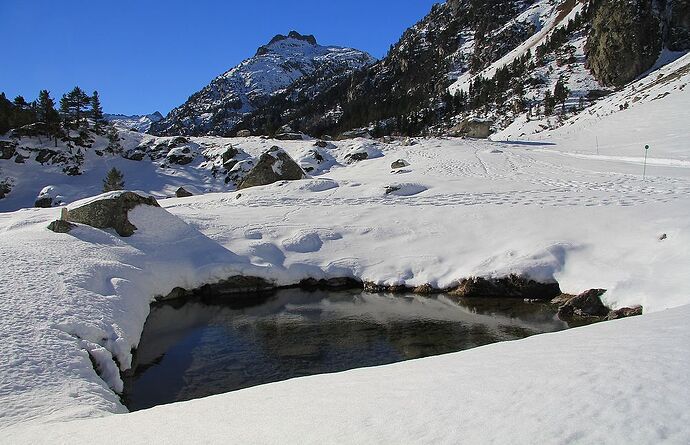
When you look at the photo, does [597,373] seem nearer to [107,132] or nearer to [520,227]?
[520,227]

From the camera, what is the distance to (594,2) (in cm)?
11094

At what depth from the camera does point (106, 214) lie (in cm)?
2119

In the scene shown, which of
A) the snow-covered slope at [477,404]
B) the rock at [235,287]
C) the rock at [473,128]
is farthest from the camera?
the rock at [473,128]

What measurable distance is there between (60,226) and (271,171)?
1886 cm

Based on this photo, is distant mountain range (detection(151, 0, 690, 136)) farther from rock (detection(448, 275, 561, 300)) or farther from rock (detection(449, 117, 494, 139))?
rock (detection(448, 275, 561, 300))

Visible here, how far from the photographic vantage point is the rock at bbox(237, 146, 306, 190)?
36.7 meters

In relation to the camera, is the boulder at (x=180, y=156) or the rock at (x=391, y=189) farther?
the boulder at (x=180, y=156)

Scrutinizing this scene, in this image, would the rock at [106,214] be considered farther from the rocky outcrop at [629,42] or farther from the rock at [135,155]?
the rocky outcrop at [629,42]

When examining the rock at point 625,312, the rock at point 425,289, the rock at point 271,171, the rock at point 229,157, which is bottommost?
the rock at point 425,289

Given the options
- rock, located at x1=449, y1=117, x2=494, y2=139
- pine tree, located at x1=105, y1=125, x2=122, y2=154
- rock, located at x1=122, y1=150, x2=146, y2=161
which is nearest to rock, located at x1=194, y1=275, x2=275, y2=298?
rock, located at x1=122, y1=150, x2=146, y2=161

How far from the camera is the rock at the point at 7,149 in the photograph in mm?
54375

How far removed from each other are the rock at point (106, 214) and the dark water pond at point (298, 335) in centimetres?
500

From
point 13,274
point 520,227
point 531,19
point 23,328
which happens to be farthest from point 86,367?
point 531,19

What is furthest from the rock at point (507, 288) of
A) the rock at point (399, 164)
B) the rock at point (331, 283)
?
the rock at point (399, 164)
